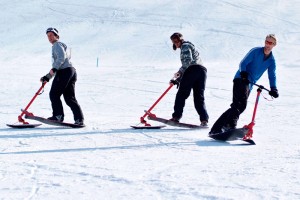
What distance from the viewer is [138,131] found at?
25.8ft

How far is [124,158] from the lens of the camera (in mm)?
5711

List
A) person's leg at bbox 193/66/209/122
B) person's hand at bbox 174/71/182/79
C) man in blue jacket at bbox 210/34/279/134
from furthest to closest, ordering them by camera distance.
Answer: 1. person's leg at bbox 193/66/209/122
2. person's hand at bbox 174/71/182/79
3. man in blue jacket at bbox 210/34/279/134

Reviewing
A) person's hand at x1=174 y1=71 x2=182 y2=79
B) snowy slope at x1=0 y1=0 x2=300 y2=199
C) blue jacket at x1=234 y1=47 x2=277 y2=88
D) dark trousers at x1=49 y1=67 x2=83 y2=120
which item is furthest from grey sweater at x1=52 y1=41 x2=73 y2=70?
blue jacket at x1=234 y1=47 x2=277 y2=88

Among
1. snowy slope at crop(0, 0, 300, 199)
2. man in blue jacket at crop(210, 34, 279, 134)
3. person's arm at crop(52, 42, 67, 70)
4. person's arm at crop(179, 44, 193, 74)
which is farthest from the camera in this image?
person's arm at crop(179, 44, 193, 74)

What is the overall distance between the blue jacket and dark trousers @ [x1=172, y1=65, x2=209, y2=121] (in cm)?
108

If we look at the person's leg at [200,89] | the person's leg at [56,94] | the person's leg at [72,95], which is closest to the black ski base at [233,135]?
the person's leg at [200,89]

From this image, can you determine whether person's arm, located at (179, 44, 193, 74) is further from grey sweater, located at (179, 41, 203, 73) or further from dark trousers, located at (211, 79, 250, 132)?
dark trousers, located at (211, 79, 250, 132)

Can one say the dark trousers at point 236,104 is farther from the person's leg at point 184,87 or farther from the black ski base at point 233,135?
the person's leg at point 184,87

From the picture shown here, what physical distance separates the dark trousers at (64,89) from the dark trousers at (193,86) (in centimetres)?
157

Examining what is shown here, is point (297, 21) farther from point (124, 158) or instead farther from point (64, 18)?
point (124, 158)

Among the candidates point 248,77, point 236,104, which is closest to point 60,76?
point 236,104

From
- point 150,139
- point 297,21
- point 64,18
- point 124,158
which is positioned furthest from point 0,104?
point 297,21

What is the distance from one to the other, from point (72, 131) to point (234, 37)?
23.6 meters

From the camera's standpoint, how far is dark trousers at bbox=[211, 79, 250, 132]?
6910 millimetres
